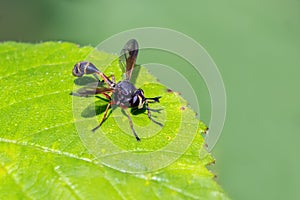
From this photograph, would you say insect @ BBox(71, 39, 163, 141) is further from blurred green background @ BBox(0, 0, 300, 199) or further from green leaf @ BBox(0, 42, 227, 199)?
blurred green background @ BBox(0, 0, 300, 199)

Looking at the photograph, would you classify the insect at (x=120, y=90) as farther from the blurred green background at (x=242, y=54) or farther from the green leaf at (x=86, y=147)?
the blurred green background at (x=242, y=54)

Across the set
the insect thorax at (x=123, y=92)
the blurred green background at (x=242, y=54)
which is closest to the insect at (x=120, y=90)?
the insect thorax at (x=123, y=92)

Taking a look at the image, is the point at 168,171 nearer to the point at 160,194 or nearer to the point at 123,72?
the point at 160,194

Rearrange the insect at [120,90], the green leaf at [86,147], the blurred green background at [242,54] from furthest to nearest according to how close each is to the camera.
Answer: the blurred green background at [242,54]
the insect at [120,90]
the green leaf at [86,147]

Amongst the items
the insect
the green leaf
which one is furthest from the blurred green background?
the green leaf

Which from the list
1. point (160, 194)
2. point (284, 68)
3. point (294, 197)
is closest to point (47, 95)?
point (160, 194)

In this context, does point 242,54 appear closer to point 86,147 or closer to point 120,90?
point 120,90
